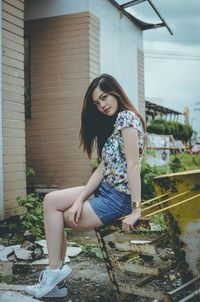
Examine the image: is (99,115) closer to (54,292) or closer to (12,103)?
(54,292)

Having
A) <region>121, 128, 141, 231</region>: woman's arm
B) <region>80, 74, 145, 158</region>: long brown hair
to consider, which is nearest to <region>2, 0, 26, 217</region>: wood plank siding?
<region>80, 74, 145, 158</region>: long brown hair

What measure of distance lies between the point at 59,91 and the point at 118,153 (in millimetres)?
5018

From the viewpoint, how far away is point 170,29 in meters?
9.70

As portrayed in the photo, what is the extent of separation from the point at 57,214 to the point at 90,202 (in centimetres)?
25

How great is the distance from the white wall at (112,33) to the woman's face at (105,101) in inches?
203

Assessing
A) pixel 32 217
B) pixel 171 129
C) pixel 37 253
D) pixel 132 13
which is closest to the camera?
pixel 37 253

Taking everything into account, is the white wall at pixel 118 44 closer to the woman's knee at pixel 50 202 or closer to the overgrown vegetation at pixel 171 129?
the woman's knee at pixel 50 202

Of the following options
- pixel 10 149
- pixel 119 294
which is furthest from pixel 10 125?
pixel 119 294

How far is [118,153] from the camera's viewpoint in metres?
2.94

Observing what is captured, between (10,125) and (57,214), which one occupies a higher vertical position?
(10,125)

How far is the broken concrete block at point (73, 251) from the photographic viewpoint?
4352mm

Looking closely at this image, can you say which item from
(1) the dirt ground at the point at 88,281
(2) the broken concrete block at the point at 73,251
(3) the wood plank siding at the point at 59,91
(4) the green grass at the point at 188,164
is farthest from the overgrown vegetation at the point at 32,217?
(4) the green grass at the point at 188,164

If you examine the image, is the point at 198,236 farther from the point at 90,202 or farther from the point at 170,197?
the point at 90,202

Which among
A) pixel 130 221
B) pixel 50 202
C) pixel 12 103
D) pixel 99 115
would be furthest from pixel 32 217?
pixel 130 221
